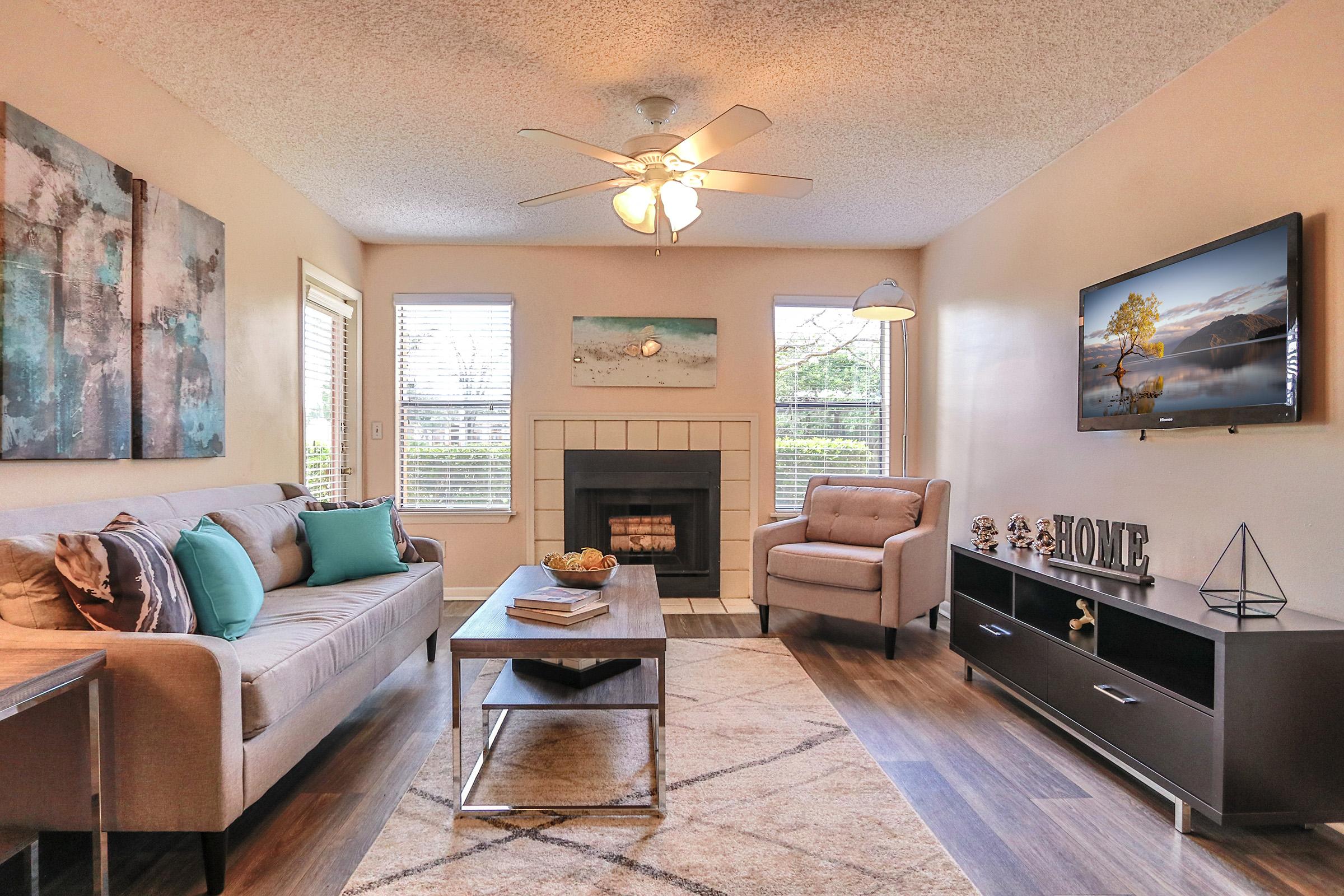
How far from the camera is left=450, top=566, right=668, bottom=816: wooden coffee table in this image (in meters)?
2.04

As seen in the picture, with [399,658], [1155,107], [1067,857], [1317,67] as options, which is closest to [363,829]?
[399,658]

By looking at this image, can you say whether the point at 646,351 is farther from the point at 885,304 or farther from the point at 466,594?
the point at 466,594

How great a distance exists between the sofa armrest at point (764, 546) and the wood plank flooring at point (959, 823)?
1.09 metres

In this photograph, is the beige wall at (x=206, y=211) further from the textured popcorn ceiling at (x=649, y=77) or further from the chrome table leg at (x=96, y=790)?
the chrome table leg at (x=96, y=790)

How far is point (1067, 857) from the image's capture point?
1863mm

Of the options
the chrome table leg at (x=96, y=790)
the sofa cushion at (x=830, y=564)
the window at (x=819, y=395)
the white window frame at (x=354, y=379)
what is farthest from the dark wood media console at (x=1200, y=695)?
the white window frame at (x=354, y=379)

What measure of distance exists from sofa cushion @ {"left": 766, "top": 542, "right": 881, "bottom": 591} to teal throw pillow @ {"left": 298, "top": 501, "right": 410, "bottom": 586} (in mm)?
1989

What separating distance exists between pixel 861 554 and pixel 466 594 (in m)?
2.77

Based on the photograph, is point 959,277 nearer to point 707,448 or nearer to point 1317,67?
point 707,448

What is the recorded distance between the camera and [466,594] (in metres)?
5.07

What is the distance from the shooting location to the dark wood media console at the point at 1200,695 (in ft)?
6.16

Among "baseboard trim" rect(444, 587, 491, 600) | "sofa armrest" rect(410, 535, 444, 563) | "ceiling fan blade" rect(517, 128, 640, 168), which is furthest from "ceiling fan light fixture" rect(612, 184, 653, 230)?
"baseboard trim" rect(444, 587, 491, 600)

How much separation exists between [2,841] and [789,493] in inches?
Result: 173

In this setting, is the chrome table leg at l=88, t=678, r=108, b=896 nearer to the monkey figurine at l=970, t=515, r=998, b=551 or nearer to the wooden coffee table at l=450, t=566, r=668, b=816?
the wooden coffee table at l=450, t=566, r=668, b=816
